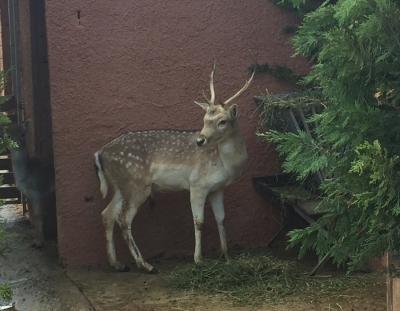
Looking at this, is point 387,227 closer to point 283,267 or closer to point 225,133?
point 283,267

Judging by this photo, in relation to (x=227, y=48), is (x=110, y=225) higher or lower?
lower

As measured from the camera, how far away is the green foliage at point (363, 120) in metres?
3.08

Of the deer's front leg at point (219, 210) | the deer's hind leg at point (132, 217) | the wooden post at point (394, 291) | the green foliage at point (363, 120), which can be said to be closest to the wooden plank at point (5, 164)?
the deer's hind leg at point (132, 217)

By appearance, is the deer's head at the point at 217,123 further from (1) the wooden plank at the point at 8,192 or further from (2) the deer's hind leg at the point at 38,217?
(1) the wooden plank at the point at 8,192

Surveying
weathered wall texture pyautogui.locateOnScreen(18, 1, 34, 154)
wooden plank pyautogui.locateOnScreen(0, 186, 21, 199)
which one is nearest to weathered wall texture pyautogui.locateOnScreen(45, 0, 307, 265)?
weathered wall texture pyautogui.locateOnScreen(18, 1, 34, 154)

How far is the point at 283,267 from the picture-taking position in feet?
16.3

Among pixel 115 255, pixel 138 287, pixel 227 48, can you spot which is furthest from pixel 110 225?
pixel 227 48

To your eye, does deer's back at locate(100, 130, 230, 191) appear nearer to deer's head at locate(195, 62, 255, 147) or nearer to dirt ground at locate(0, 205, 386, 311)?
deer's head at locate(195, 62, 255, 147)

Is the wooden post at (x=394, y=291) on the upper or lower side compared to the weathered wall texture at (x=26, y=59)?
lower

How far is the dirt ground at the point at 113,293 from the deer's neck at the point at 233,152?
1045mm

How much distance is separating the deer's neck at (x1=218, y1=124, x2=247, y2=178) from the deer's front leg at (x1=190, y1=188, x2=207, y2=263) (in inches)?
12.7

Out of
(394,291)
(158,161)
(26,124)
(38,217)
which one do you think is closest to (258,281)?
(158,161)

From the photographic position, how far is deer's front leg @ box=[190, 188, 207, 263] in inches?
212

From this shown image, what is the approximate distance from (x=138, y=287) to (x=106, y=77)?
1.91 meters
